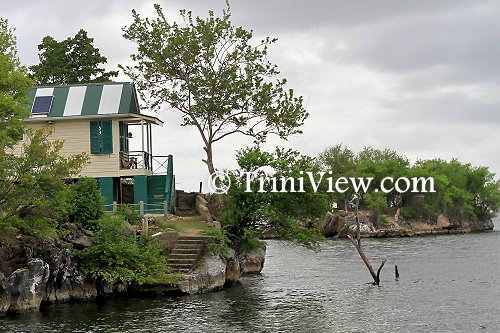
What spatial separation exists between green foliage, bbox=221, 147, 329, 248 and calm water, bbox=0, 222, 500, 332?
10.4 ft

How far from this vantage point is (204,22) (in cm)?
5144

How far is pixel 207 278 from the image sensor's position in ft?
116

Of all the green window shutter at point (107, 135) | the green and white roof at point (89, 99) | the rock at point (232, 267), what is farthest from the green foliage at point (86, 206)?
the green and white roof at point (89, 99)

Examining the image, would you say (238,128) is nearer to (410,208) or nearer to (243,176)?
(243,176)

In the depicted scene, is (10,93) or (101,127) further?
(101,127)

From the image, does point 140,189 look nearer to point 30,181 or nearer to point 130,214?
point 130,214

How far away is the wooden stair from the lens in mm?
35125

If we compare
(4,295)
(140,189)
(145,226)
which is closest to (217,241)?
(145,226)

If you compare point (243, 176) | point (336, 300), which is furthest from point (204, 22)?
point (336, 300)

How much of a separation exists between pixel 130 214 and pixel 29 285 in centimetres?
980

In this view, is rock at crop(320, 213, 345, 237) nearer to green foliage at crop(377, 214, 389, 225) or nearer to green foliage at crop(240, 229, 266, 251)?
green foliage at crop(377, 214, 389, 225)

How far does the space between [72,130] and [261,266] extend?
51.1 feet

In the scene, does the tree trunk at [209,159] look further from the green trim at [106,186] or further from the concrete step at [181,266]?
the concrete step at [181,266]

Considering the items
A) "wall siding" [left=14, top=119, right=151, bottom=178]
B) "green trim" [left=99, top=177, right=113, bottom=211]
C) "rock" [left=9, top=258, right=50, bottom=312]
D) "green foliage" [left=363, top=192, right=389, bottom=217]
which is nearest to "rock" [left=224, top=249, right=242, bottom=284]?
"wall siding" [left=14, top=119, right=151, bottom=178]
